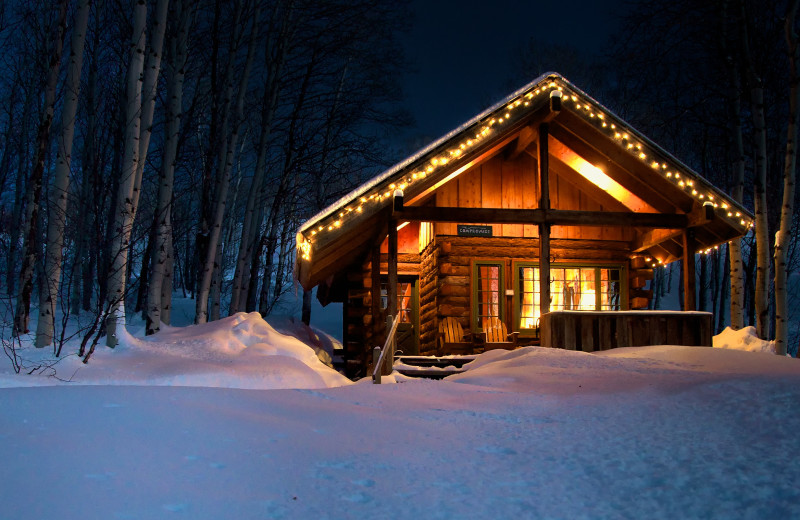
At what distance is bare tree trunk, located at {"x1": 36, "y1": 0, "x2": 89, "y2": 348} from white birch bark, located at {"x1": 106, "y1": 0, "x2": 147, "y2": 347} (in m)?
0.84

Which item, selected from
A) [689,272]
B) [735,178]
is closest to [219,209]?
[689,272]

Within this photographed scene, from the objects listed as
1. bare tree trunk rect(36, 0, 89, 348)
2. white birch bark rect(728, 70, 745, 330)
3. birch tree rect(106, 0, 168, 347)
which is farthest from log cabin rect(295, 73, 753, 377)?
bare tree trunk rect(36, 0, 89, 348)

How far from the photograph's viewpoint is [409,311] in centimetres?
1814

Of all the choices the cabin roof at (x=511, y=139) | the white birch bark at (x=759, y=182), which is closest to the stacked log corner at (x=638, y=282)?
the cabin roof at (x=511, y=139)

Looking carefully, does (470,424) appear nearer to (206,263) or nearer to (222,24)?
(206,263)

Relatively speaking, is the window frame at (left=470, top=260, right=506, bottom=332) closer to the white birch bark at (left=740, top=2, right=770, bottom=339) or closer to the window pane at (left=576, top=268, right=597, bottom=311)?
the window pane at (left=576, top=268, right=597, bottom=311)

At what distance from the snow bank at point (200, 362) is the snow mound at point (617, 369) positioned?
2.78 m

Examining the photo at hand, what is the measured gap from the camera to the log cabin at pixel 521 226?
12.1m

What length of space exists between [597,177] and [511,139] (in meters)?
2.44

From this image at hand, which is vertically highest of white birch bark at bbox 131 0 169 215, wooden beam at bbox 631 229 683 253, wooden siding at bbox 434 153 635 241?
white birch bark at bbox 131 0 169 215

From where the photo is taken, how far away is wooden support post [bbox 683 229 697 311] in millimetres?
12594

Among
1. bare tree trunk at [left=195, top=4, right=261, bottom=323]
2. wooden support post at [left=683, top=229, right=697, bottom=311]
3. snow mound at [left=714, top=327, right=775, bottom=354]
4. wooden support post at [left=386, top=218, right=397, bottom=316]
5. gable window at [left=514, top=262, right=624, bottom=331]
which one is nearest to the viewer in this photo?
wooden support post at [left=386, top=218, right=397, bottom=316]

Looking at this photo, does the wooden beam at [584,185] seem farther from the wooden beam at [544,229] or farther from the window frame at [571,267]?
the wooden beam at [544,229]

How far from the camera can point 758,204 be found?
15.1 m
